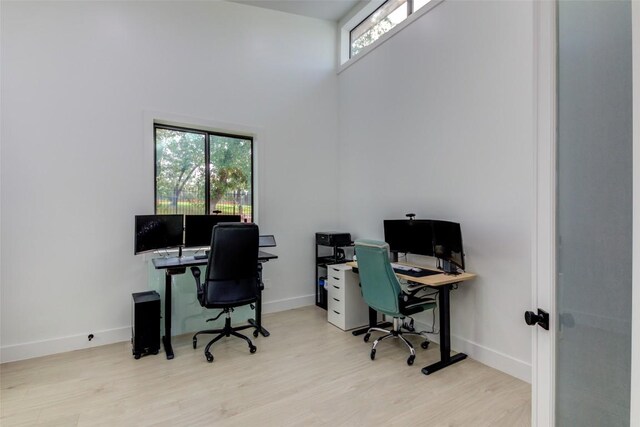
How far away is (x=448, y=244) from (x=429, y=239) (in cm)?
25

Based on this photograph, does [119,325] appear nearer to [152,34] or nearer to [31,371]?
[31,371]

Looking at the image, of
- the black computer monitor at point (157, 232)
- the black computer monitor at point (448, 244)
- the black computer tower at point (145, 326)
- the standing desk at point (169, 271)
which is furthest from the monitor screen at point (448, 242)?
the black computer tower at point (145, 326)

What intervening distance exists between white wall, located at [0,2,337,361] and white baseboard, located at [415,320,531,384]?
2.29m

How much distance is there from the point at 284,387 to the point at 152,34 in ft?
12.8

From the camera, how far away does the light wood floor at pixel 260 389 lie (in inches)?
82.0

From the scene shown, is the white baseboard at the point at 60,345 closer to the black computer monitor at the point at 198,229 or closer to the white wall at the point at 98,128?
the white wall at the point at 98,128

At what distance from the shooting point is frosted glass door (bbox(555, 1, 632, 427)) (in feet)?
2.85

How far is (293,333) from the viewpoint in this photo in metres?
3.53

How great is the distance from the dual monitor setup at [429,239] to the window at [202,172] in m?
2.00

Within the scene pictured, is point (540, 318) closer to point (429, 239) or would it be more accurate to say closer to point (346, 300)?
point (429, 239)

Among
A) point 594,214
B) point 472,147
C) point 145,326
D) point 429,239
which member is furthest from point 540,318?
point 145,326

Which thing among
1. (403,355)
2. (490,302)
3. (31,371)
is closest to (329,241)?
(403,355)

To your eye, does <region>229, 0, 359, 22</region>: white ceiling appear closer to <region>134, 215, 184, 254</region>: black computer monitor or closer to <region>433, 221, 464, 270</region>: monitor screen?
<region>134, 215, 184, 254</region>: black computer monitor

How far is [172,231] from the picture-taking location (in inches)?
131
